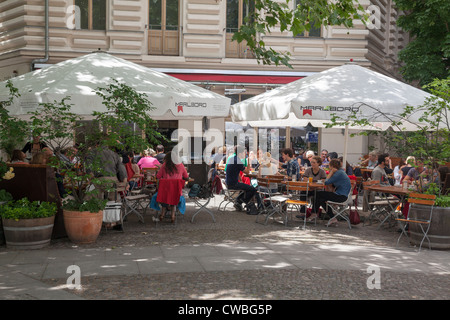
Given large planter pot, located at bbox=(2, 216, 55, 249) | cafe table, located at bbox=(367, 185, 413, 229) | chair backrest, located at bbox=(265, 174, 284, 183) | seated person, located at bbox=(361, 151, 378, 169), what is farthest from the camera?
seated person, located at bbox=(361, 151, 378, 169)

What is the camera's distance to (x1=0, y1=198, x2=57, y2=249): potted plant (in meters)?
7.55

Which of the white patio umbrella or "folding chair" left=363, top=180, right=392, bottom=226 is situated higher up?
the white patio umbrella

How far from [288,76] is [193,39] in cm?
354

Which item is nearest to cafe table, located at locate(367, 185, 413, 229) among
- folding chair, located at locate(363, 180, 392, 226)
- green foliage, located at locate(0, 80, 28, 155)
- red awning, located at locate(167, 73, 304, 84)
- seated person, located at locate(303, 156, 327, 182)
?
folding chair, located at locate(363, 180, 392, 226)

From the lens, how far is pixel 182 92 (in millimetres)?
9633

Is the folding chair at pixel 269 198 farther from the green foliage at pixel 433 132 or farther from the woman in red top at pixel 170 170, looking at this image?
the green foliage at pixel 433 132

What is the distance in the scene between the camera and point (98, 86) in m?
8.88

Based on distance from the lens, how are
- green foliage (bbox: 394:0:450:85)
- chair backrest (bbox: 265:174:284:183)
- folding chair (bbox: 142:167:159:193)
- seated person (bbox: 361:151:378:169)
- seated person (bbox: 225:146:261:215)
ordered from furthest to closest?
green foliage (bbox: 394:0:450:85) → seated person (bbox: 361:151:378:169) → seated person (bbox: 225:146:261:215) → folding chair (bbox: 142:167:159:193) → chair backrest (bbox: 265:174:284:183)

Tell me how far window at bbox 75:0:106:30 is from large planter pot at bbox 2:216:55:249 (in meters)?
11.8

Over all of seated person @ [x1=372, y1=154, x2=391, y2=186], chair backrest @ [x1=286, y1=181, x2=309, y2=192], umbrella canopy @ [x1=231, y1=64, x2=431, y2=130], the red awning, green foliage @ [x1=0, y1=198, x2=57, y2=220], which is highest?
the red awning

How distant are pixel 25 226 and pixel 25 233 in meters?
0.10

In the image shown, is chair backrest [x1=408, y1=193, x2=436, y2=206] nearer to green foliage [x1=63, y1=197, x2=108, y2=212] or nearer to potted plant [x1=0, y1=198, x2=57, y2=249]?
green foliage [x1=63, y1=197, x2=108, y2=212]

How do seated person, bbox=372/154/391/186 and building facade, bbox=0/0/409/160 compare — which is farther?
building facade, bbox=0/0/409/160
